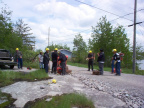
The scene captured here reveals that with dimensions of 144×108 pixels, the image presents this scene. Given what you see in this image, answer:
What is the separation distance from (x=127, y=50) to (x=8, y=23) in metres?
17.7

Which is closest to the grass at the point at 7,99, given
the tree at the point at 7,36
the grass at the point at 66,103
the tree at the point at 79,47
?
the grass at the point at 66,103

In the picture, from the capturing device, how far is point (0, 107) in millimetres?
3920

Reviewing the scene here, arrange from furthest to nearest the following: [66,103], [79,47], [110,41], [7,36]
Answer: [79,47]
[110,41]
[7,36]
[66,103]

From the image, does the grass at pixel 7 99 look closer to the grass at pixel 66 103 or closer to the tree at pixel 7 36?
the grass at pixel 66 103

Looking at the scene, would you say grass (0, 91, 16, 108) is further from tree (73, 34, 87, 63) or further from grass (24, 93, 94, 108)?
tree (73, 34, 87, 63)

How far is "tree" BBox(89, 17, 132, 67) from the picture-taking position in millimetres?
23480

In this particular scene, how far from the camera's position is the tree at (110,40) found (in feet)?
77.0

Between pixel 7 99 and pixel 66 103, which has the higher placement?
pixel 66 103

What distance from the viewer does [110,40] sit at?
24141mm

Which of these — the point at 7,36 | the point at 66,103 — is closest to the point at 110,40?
the point at 7,36

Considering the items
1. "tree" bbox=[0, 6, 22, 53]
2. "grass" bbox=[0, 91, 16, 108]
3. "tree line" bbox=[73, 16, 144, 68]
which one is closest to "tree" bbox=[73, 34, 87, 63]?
"tree line" bbox=[73, 16, 144, 68]

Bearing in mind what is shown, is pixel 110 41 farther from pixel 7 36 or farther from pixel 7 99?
pixel 7 99

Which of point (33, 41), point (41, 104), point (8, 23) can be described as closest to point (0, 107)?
point (41, 104)

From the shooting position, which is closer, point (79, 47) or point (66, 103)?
point (66, 103)
